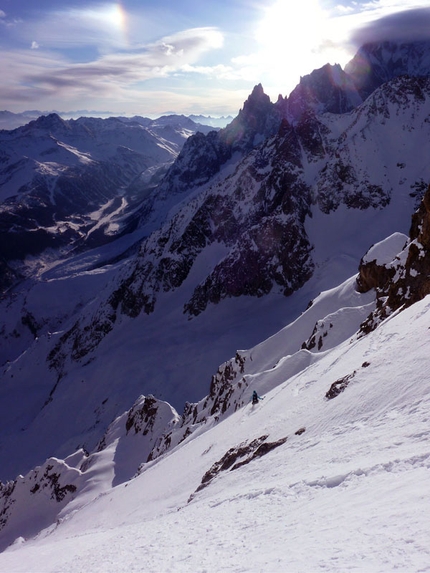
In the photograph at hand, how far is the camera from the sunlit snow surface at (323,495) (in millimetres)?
7477

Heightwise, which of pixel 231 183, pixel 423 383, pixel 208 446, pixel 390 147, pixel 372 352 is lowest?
pixel 208 446

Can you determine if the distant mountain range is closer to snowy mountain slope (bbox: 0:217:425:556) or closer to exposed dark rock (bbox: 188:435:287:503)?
snowy mountain slope (bbox: 0:217:425:556)

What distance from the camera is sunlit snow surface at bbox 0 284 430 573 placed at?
7.48 metres

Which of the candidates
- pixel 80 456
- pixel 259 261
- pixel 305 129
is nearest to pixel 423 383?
pixel 80 456

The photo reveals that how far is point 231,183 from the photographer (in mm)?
107125

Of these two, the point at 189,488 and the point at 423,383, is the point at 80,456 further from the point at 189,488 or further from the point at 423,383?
the point at 423,383

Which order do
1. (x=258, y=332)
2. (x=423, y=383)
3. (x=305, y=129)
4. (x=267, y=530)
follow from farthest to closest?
(x=305, y=129), (x=258, y=332), (x=423, y=383), (x=267, y=530)

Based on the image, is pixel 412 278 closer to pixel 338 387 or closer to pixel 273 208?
pixel 338 387

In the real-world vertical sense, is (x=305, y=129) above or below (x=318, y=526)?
above

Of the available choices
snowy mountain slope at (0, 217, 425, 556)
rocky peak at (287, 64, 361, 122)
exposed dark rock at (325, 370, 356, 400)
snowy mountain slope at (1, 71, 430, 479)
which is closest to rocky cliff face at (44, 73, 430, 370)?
snowy mountain slope at (1, 71, 430, 479)

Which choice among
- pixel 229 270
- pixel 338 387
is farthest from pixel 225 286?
pixel 338 387

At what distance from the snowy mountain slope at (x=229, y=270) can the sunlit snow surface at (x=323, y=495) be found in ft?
155

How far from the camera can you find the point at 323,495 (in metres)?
10.2

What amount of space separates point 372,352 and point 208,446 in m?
12.7
